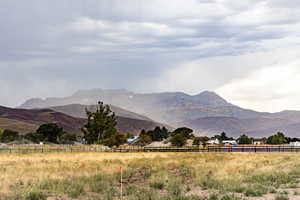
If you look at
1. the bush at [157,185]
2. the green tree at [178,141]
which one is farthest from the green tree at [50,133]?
the bush at [157,185]

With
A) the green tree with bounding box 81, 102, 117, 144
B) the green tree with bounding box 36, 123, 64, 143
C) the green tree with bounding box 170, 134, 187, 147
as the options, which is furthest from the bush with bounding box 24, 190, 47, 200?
the green tree with bounding box 36, 123, 64, 143

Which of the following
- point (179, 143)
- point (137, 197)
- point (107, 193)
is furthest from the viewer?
point (179, 143)

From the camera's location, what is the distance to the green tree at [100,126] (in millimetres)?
128250

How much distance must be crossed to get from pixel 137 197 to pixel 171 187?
458 cm

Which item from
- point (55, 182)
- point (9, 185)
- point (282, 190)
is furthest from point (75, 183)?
point (282, 190)

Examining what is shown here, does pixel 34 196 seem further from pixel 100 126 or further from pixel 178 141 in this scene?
pixel 100 126

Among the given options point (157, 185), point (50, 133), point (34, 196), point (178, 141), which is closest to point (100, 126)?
point (178, 141)

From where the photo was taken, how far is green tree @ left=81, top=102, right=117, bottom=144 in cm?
12825

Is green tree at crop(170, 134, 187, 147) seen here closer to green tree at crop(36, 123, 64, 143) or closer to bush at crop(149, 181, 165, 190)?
green tree at crop(36, 123, 64, 143)

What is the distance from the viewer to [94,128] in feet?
423

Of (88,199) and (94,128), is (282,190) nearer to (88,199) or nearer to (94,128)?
(88,199)

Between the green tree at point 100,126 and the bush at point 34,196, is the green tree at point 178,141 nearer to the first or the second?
the green tree at point 100,126

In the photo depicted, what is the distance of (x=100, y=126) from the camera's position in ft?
422

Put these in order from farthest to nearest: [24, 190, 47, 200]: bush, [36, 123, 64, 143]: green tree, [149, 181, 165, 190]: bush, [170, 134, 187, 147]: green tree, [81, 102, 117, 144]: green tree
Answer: [36, 123, 64, 143]: green tree, [81, 102, 117, 144]: green tree, [170, 134, 187, 147]: green tree, [149, 181, 165, 190]: bush, [24, 190, 47, 200]: bush
